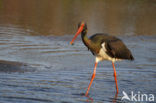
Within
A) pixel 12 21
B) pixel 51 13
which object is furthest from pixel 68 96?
pixel 51 13

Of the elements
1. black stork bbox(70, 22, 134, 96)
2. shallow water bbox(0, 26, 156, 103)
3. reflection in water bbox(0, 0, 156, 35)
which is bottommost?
reflection in water bbox(0, 0, 156, 35)

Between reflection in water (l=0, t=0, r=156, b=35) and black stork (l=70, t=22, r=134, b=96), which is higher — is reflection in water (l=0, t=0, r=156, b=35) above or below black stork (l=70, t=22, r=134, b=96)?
below

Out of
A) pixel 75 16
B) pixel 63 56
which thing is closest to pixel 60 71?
pixel 63 56

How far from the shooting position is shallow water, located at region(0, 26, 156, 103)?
6.30 m

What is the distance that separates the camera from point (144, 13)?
18109 mm

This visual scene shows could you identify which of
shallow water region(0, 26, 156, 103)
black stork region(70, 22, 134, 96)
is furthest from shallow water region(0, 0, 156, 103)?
black stork region(70, 22, 134, 96)

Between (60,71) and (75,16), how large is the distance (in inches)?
319

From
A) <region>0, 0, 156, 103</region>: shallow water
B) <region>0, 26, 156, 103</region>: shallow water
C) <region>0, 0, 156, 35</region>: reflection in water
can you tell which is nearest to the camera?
<region>0, 26, 156, 103</region>: shallow water

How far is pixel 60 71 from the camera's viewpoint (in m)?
8.02

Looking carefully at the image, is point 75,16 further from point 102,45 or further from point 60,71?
point 102,45

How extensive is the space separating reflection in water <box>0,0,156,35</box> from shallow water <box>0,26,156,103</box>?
1.59 metres

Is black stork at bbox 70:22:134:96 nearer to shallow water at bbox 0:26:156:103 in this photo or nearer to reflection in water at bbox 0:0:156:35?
shallow water at bbox 0:26:156:103

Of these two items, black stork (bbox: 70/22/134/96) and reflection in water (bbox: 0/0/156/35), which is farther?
reflection in water (bbox: 0/0/156/35)

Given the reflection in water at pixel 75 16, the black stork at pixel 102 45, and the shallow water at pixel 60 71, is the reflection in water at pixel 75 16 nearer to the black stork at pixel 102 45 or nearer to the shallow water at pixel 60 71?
the shallow water at pixel 60 71
